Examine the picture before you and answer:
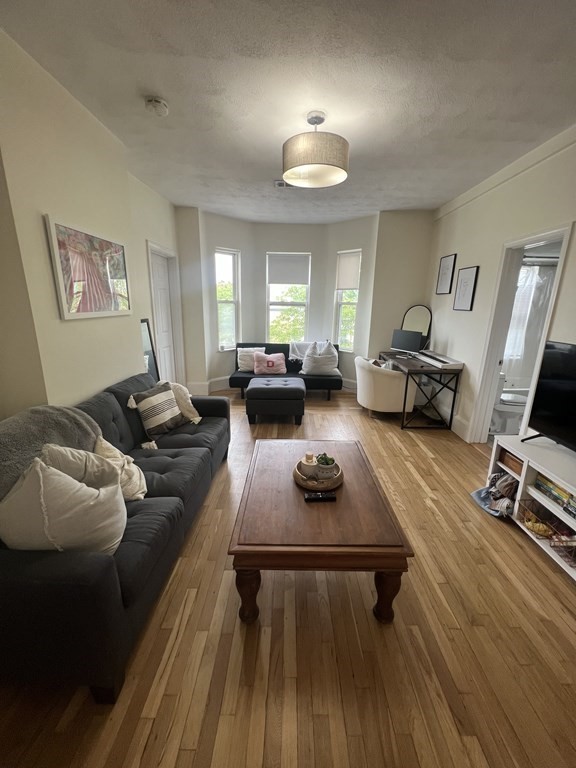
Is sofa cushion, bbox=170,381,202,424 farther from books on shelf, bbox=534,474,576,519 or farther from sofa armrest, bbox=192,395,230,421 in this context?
books on shelf, bbox=534,474,576,519

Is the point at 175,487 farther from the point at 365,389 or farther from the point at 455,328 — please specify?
the point at 455,328

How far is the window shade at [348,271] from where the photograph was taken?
16.2 ft

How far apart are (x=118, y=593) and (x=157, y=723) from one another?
0.48m

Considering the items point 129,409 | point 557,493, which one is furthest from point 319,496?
point 129,409

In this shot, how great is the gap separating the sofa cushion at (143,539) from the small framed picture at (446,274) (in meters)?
3.84

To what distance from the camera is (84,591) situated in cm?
103

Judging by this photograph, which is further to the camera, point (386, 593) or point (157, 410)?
point (157, 410)

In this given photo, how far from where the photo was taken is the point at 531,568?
5.96 feet

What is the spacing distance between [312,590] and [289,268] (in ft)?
15.6

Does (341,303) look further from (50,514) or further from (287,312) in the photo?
(50,514)

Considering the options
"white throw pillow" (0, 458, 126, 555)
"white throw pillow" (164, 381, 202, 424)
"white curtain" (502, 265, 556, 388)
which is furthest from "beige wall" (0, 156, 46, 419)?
"white curtain" (502, 265, 556, 388)

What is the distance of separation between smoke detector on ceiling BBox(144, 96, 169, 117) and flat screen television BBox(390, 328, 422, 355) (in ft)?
11.7

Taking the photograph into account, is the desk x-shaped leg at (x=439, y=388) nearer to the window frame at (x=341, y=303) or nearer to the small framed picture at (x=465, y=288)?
the small framed picture at (x=465, y=288)

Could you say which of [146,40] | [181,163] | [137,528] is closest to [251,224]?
[181,163]
